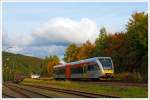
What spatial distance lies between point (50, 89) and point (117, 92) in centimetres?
354

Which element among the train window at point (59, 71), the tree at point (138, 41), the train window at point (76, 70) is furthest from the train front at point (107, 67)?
the train window at point (59, 71)

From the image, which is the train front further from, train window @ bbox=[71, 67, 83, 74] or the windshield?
train window @ bbox=[71, 67, 83, 74]

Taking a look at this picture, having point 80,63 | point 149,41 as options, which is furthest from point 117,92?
point 80,63

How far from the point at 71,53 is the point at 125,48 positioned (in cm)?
249

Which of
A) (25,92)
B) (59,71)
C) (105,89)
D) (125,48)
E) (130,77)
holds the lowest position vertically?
(25,92)

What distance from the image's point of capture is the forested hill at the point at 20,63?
22.0 meters

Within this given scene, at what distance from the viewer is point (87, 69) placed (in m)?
27.4

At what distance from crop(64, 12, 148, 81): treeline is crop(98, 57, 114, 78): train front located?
420 mm

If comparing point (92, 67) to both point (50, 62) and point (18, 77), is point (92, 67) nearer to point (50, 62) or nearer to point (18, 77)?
point (18, 77)

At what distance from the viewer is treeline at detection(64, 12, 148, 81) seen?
74.1 feet

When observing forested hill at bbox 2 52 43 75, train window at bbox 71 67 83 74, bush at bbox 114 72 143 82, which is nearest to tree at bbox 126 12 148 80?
bush at bbox 114 72 143 82

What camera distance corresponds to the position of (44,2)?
2105 centimetres

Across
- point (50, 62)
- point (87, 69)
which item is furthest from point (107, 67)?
point (50, 62)

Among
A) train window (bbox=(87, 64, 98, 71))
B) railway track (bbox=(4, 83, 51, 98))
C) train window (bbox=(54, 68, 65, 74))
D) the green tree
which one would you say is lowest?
railway track (bbox=(4, 83, 51, 98))
